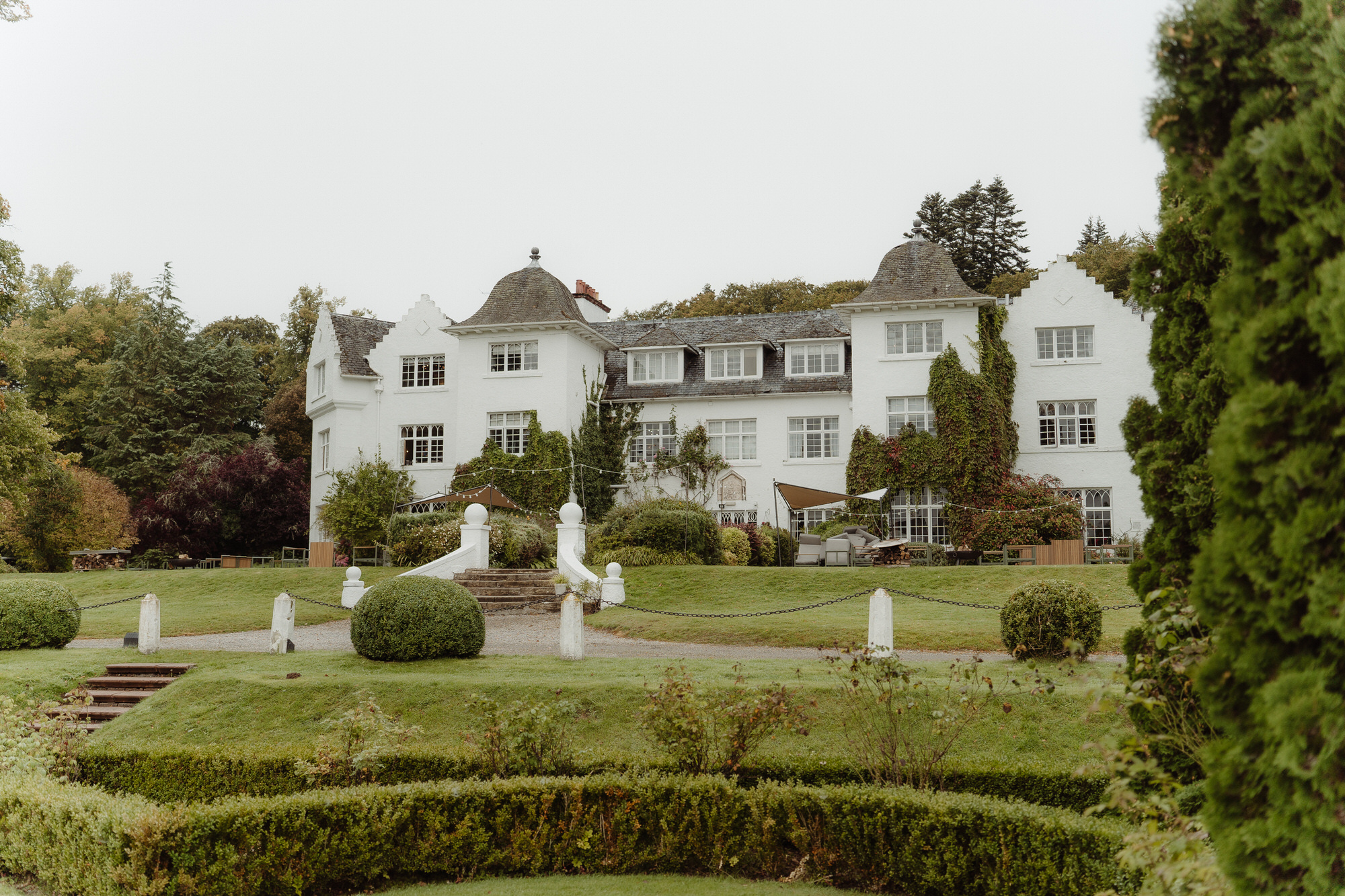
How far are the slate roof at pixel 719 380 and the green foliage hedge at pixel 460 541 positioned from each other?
798 centimetres

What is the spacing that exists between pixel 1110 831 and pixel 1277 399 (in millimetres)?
4354

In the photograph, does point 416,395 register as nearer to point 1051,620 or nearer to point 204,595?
point 204,595

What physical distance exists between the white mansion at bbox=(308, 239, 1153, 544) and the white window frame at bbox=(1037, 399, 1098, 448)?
0.17 ft

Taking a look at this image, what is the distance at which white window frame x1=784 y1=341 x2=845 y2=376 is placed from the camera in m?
33.5

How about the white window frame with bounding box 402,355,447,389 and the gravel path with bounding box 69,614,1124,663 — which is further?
the white window frame with bounding box 402,355,447,389

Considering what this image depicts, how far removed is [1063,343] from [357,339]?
2490 centimetres

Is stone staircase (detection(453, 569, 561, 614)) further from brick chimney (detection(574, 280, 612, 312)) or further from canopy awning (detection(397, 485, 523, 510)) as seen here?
brick chimney (detection(574, 280, 612, 312))

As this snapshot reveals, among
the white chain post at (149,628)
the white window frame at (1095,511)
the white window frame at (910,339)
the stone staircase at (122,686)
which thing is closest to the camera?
the stone staircase at (122,686)

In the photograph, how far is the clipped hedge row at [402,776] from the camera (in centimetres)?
836

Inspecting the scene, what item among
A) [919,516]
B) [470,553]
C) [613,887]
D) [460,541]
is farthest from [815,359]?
[613,887]

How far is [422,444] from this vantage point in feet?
116

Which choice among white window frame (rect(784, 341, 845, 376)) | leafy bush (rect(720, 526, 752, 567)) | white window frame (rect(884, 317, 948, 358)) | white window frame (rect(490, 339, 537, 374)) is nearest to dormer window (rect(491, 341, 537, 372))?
white window frame (rect(490, 339, 537, 374))

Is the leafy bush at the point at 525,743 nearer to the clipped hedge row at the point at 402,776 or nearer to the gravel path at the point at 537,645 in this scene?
the clipped hedge row at the point at 402,776

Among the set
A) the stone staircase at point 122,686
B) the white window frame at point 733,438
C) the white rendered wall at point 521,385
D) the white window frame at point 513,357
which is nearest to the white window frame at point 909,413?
the white window frame at point 733,438
